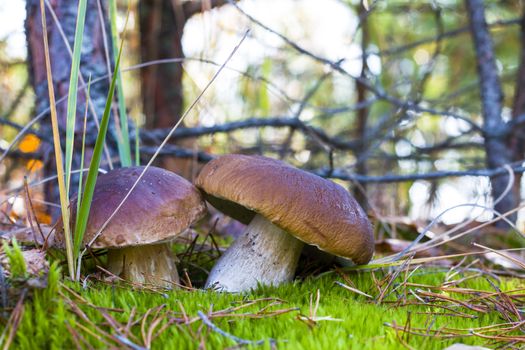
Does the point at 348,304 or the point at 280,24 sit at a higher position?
the point at 280,24

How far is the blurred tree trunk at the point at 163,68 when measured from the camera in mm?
4160

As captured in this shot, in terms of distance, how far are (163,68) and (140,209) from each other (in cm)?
307

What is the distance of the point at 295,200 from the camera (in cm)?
144

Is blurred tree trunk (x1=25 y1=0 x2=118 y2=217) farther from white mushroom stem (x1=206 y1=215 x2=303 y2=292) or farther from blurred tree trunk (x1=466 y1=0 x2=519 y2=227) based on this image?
blurred tree trunk (x1=466 y1=0 x2=519 y2=227)

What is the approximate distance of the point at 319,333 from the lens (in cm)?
109

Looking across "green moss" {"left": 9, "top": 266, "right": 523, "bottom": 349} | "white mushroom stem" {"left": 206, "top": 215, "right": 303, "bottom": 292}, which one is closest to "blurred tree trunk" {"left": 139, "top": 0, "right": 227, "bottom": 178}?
"white mushroom stem" {"left": 206, "top": 215, "right": 303, "bottom": 292}

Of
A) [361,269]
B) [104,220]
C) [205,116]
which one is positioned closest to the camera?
[104,220]

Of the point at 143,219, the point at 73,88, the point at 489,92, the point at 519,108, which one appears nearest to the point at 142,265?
the point at 143,219

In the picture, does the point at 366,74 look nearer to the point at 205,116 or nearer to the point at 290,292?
the point at 205,116

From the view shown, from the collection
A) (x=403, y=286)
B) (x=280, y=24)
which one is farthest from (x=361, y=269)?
(x=280, y=24)

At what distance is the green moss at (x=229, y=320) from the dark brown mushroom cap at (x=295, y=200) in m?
0.19

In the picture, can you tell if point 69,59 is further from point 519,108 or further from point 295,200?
point 519,108

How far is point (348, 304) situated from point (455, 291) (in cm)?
51

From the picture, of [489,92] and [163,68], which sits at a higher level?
[163,68]
